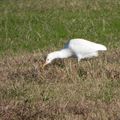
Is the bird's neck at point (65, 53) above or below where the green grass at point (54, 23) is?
above

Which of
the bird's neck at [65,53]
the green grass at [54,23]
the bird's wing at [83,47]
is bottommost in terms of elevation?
the green grass at [54,23]

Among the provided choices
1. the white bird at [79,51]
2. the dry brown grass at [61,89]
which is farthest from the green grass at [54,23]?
the dry brown grass at [61,89]

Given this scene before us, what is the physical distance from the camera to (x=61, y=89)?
847cm

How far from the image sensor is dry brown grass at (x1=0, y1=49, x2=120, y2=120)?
7.24 meters

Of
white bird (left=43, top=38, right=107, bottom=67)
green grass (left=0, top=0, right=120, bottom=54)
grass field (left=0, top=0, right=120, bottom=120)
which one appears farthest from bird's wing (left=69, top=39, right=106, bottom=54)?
green grass (left=0, top=0, right=120, bottom=54)

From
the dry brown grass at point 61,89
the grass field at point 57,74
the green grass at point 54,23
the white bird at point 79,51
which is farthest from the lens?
the green grass at point 54,23

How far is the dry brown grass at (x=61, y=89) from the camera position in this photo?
7242mm

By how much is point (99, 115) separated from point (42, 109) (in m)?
0.68

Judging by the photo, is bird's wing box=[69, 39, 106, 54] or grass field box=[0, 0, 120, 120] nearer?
grass field box=[0, 0, 120, 120]

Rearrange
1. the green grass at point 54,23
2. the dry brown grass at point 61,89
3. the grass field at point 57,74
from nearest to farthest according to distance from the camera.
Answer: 1. the dry brown grass at point 61,89
2. the grass field at point 57,74
3. the green grass at point 54,23

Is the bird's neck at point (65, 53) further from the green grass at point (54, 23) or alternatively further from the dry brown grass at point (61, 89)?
the green grass at point (54, 23)

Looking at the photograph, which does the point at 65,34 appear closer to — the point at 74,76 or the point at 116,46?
the point at 116,46

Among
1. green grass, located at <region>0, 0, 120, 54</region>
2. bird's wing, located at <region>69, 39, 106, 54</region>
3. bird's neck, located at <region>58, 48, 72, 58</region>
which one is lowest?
green grass, located at <region>0, 0, 120, 54</region>

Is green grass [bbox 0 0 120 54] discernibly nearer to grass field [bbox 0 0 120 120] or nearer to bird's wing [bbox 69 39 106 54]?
grass field [bbox 0 0 120 120]
